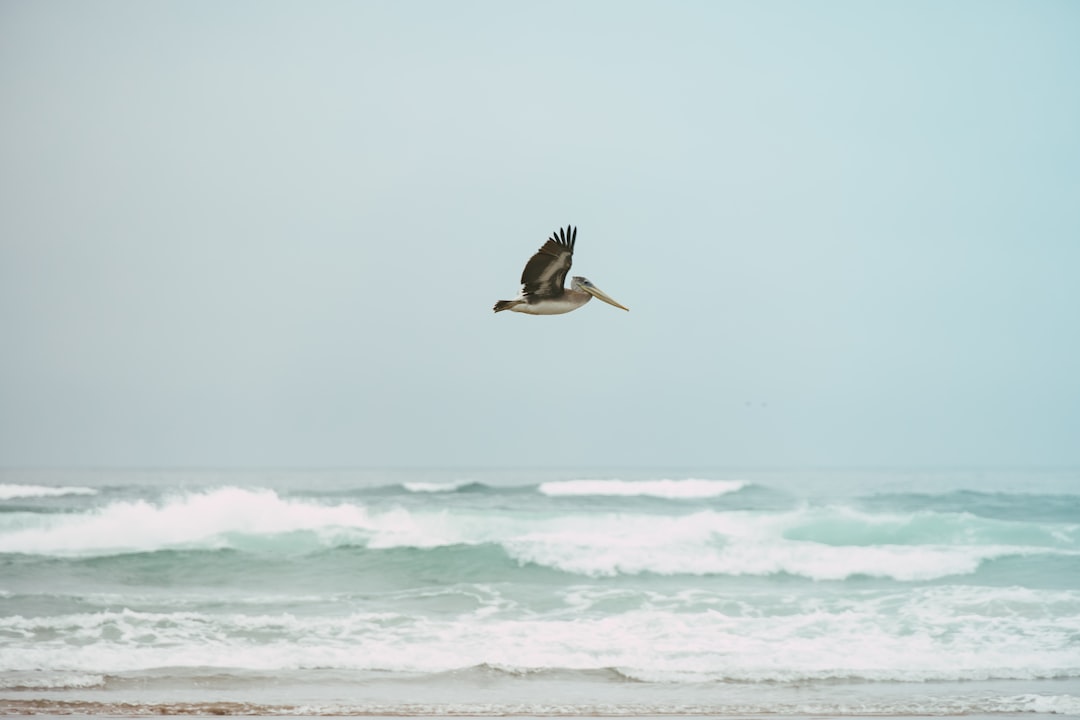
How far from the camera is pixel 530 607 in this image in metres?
9.48

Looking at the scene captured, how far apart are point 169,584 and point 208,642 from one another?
11.4 ft

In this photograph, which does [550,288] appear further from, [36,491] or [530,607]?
[36,491]

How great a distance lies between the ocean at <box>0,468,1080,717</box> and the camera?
6.38m

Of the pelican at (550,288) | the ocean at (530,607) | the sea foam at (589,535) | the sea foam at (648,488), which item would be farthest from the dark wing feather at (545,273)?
the sea foam at (648,488)

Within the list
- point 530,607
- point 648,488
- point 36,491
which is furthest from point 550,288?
point 648,488

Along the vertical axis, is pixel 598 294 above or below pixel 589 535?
above

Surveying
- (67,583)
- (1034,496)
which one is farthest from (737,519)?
(67,583)

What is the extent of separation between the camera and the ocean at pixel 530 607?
6.38 meters

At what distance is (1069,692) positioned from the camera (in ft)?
20.9

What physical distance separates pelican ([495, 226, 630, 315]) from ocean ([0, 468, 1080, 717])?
2.91m

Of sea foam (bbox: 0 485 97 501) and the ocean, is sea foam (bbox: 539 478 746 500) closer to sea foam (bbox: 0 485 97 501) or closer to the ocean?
the ocean

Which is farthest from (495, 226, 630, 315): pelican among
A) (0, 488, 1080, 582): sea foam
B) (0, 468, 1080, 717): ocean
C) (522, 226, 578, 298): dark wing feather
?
(0, 488, 1080, 582): sea foam

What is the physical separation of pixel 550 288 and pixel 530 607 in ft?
20.2

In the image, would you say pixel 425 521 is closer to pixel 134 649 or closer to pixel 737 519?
pixel 737 519
